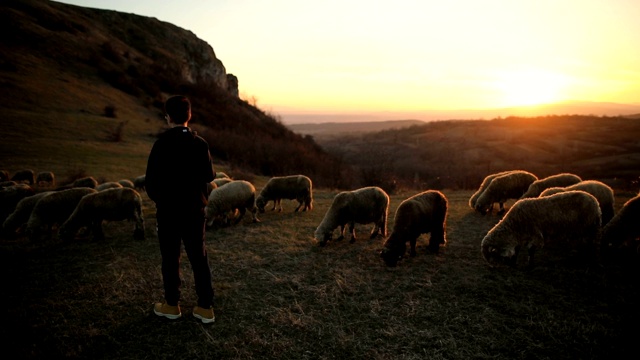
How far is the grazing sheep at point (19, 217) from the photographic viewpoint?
1088 centimetres

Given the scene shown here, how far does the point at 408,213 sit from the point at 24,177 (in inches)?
907

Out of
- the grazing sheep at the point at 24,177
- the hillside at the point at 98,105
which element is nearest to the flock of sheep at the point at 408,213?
the grazing sheep at the point at 24,177

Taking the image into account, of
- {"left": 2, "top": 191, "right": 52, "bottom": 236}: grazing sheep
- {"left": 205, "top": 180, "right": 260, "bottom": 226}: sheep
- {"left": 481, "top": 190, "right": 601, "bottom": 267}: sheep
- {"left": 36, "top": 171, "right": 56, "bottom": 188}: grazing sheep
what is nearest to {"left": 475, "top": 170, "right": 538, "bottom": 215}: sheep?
{"left": 481, "top": 190, "right": 601, "bottom": 267}: sheep

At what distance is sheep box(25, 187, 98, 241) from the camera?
10195 millimetres

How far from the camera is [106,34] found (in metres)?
57.8

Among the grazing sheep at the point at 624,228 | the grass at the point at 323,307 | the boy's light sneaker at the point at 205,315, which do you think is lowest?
the grass at the point at 323,307

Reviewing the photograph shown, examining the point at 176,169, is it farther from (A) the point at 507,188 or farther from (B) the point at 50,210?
(A) the point at 507,188

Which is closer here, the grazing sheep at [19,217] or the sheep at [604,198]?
the sheep at [604,198]

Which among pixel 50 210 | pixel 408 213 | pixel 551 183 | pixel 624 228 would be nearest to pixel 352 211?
pixel 408 213

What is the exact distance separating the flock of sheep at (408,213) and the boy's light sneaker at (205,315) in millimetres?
4345

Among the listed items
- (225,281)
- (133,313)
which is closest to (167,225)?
(133,313)

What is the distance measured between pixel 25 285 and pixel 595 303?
11.8 metres

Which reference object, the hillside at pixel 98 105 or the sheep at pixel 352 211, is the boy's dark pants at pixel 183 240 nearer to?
the sheep at pixel 352 211

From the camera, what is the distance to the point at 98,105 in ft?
120
